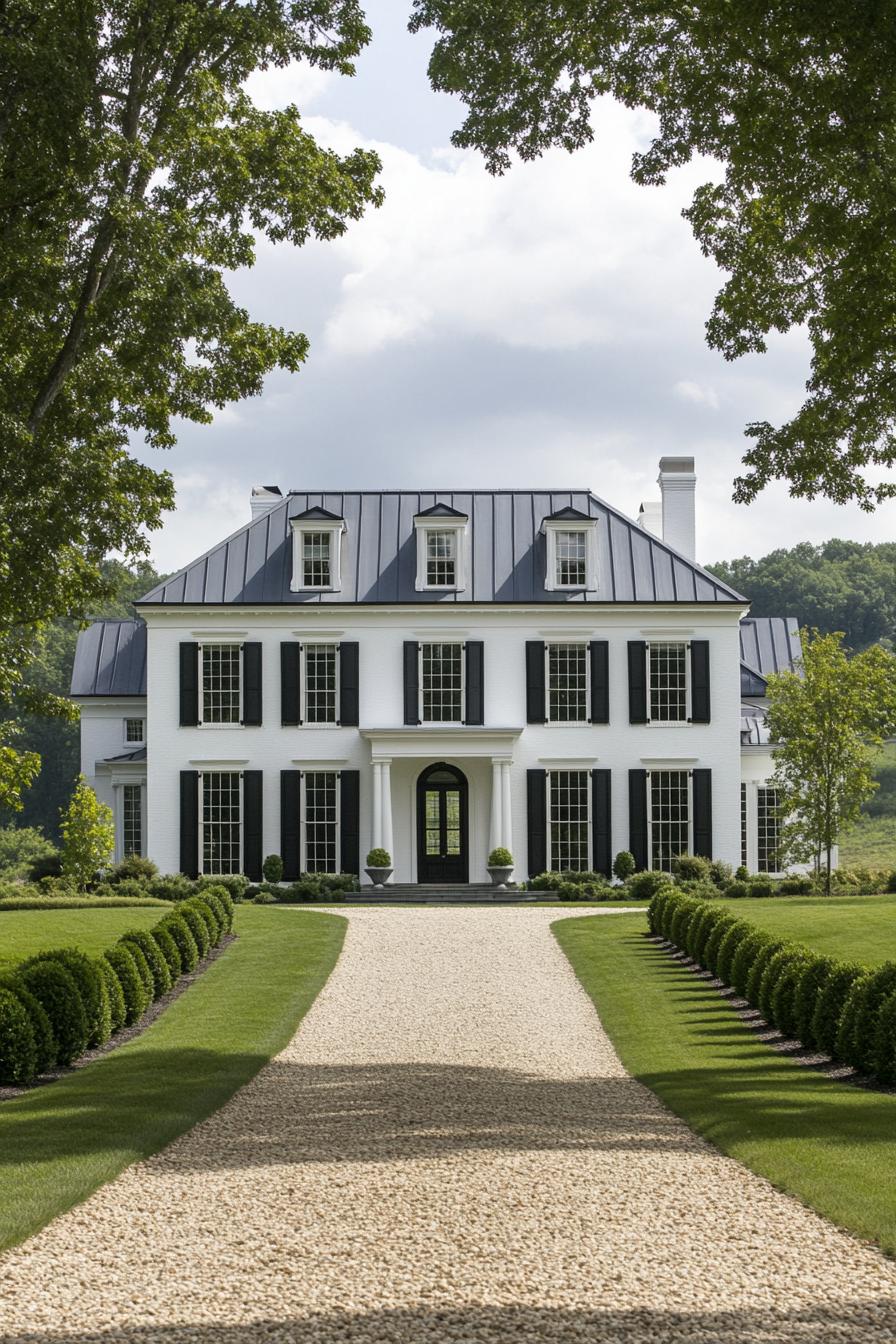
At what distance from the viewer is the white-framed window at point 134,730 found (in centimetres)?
3747

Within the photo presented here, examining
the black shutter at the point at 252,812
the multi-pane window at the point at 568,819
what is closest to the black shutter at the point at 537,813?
the multi-pane window at the point at 568,819

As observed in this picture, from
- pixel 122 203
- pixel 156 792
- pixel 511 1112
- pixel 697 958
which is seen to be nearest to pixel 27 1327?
pixel 511 1112

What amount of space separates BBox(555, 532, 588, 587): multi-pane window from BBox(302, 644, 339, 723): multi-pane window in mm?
5484

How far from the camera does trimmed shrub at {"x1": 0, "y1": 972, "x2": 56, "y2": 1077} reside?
38.0ft

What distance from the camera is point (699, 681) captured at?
3180cm

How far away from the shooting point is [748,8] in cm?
980

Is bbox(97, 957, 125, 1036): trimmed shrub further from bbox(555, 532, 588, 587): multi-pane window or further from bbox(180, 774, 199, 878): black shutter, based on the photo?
bbox(555, 532, 588, 587): multi-pane window

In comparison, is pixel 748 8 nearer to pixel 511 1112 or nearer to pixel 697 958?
pixel 511 1112

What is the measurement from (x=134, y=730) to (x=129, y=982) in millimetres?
24025

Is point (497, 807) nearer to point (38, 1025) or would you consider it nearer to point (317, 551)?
point (317, 551)

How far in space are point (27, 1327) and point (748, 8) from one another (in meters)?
9.19

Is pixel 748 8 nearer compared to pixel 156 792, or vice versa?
pixel 748 8

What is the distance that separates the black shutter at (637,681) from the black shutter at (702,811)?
1.80 metres

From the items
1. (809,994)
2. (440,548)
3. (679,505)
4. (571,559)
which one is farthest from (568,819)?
(809,994)
